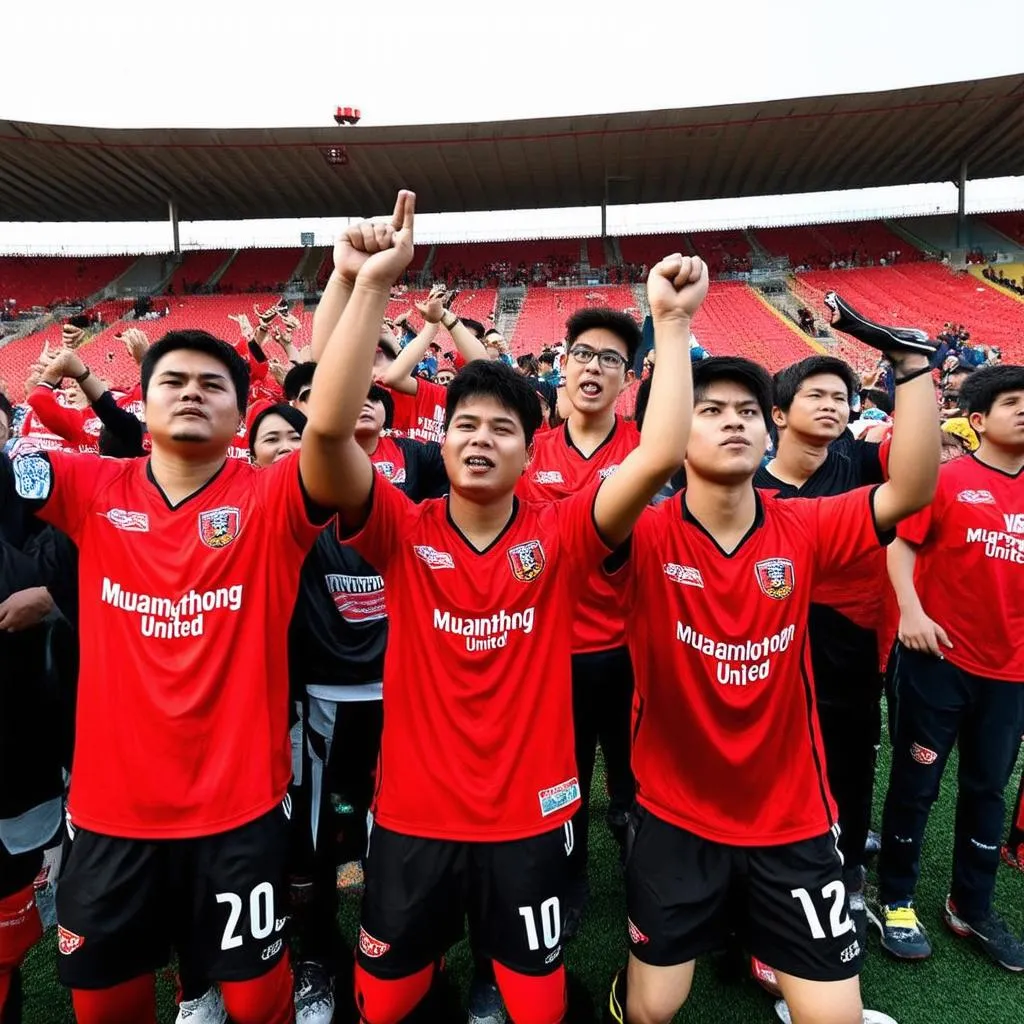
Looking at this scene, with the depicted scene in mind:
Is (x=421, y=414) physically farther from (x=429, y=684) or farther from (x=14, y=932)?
(x=14, y=932)

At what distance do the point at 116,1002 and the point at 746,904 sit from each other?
5.85 ft

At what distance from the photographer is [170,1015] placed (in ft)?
8.33

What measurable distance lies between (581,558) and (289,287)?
3120cm

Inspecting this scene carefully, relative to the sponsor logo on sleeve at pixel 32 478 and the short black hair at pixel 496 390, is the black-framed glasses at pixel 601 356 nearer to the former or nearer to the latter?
the short black hair at pixel 496 390

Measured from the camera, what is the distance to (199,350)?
2100 millimetres

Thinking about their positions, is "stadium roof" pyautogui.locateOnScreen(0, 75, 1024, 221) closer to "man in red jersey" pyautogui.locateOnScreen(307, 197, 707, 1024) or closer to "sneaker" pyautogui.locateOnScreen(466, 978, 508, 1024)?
"man in red jersey" pyautogui.locateOnScreen(307, 197, 707, 1024)

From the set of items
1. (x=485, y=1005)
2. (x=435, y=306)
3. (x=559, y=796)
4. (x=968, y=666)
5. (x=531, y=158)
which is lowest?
(x=485, y=1005)

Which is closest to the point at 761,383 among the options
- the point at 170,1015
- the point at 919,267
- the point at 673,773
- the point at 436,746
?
the point at 673,773

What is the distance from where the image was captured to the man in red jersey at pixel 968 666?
269 cm

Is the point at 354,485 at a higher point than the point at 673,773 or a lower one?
higher

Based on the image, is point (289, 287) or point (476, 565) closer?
point (476, 565)

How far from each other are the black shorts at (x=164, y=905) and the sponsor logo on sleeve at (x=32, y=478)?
922 millimetres

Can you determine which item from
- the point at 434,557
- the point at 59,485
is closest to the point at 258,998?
the point at 434,557

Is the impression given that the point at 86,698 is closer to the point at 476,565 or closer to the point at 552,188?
the point at 476,565
